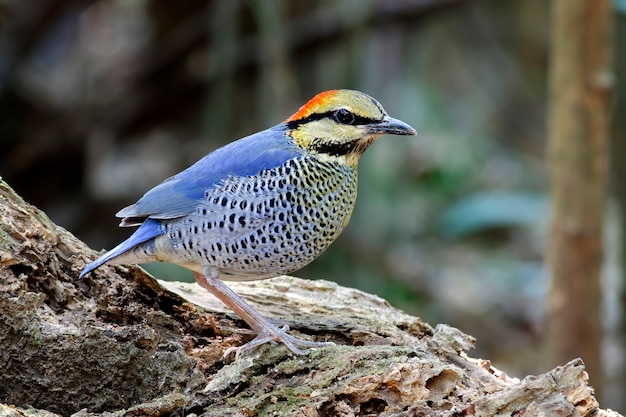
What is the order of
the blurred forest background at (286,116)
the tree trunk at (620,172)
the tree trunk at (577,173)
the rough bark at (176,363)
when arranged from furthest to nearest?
the blurred forest background at (286,116) → the tree trunk at (620,172) → the tree trunk at (577,173) → the rough bark at (176,363)

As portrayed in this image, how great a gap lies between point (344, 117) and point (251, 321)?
0.95m

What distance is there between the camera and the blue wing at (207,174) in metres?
3.55

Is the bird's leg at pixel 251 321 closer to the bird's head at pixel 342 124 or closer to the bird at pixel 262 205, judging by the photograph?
the bird at pixel 262 205

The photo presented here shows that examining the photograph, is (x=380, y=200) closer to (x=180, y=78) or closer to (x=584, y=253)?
(x=180, y=78)

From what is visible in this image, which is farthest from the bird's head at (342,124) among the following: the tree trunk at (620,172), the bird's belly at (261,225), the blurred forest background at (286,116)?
the tree trunk at (620,172)

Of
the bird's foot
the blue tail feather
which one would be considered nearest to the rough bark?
the bird's foot

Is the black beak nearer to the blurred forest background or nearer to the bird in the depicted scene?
the bird

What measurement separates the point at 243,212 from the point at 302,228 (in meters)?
0.25

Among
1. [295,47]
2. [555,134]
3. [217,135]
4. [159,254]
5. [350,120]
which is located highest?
[295,47]

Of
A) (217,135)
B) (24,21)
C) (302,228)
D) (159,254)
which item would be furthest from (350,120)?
(24,21)

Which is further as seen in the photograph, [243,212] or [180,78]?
→ [180,78]

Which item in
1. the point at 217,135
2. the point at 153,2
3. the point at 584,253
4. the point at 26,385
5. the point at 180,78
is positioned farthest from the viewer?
the point at 153,2

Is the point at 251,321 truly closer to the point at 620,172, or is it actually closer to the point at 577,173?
the point at 577,173

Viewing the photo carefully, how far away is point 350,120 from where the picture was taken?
3.67 meters
